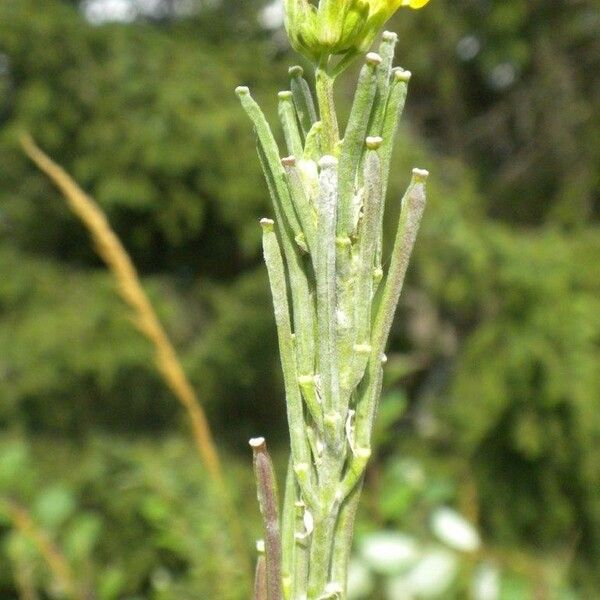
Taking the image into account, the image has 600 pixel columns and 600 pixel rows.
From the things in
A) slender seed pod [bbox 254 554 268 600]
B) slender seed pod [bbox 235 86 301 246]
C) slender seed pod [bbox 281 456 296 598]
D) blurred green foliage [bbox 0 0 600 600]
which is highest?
blurred green foliage [bbox 0 0 600 600]

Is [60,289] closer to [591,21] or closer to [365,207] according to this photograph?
[591,21]

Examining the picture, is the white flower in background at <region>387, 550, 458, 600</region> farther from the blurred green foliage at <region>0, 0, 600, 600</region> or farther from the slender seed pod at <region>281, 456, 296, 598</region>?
the blurred green foliage at <region>0, 0, 600, 600</region>

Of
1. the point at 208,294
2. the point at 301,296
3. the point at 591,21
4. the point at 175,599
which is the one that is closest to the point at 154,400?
the point at 208,294

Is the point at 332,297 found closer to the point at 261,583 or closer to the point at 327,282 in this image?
the point at 327,282

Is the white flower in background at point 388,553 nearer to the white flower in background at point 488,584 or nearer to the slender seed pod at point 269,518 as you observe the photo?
the white flower in background at point 488,584

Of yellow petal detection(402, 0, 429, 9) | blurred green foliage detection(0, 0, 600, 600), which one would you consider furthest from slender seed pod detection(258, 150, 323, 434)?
blurred green foliage detection(0, 0, 600, 600)

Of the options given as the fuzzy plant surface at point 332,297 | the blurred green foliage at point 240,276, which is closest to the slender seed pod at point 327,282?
the fuzzy plant surface at point 332,297

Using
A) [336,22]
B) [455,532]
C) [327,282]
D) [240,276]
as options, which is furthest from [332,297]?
[240,276]

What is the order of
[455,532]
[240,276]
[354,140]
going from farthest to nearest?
[240,276] → [455,532] → [354,140]
